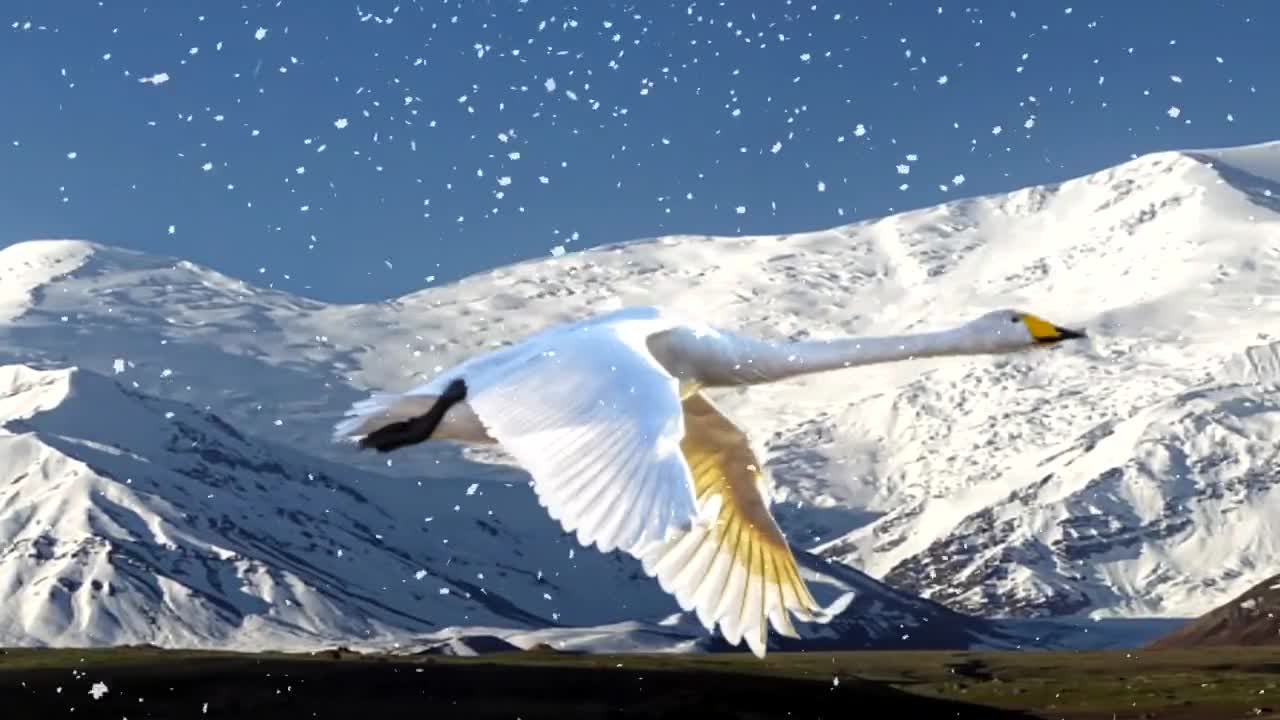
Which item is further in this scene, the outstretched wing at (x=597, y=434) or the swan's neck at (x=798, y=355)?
the swan's neck at (x=798, y=355)

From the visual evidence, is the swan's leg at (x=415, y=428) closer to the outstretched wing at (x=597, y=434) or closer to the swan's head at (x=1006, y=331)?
the outstretched wing at (x=597, y=434)

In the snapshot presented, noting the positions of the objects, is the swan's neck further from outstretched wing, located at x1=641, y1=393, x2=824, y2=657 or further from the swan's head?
the swan's head

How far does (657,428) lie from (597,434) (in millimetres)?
316

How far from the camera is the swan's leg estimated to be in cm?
1323

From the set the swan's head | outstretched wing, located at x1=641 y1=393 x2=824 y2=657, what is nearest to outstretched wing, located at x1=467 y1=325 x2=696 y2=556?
outstretched wing, located at x1=641 y1=393 x2=824 y2=657

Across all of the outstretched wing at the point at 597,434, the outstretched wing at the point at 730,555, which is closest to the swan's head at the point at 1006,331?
the outstretched wing at the point at 730,555

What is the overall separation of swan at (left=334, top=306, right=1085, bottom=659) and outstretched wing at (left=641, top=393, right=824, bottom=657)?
12mm

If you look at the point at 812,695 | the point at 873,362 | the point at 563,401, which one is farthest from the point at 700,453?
the point at 812,695

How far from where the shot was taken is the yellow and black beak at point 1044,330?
48.2 ft

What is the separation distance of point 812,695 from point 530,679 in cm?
1457

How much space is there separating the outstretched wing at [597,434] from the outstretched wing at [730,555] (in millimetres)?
1200

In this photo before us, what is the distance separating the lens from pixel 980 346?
1588 centimetres

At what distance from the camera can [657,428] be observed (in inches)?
415

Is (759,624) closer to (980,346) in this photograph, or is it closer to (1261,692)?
(980,346)
